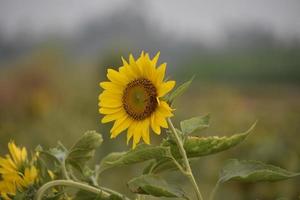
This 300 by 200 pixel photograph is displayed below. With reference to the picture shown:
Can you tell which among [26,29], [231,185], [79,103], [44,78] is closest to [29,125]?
[79,103]

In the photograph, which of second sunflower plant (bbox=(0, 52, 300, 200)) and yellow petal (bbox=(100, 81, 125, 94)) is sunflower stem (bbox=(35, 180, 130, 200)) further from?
yellow petal (bbox=(100, 81, 125, 94))

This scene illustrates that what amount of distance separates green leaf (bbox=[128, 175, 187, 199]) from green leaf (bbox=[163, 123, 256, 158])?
3 centimetres

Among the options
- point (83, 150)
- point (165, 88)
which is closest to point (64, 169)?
point (83, 150)

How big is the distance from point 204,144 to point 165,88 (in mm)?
60

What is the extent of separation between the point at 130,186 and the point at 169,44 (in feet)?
35.5

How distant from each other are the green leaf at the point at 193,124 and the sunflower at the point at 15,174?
0.47ft

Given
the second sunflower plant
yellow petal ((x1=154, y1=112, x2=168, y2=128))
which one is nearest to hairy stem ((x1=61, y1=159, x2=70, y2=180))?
the second sunflower plant

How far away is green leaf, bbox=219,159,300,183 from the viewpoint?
52 cm

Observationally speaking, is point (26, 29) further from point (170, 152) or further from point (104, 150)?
point (170, 152)

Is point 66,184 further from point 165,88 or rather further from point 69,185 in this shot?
point 165,88

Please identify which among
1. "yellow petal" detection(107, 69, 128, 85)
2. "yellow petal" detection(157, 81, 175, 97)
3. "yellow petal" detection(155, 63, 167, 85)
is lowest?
"yellow petal" detection(157, 81, 175, 97)

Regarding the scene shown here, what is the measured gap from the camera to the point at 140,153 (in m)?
0.51

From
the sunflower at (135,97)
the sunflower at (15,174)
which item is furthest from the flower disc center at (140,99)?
the sunflower at (15,174)

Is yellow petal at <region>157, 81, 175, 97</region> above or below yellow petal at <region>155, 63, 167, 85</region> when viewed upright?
below
